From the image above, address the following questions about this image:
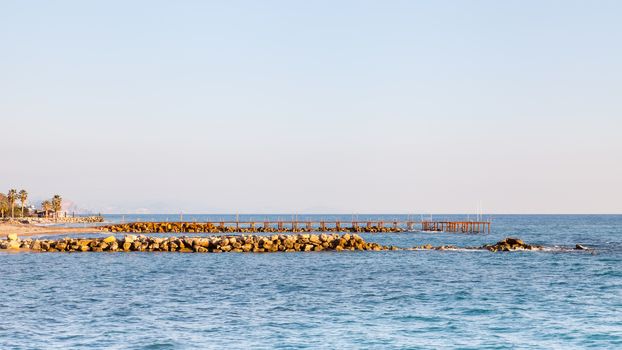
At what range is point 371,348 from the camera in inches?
870

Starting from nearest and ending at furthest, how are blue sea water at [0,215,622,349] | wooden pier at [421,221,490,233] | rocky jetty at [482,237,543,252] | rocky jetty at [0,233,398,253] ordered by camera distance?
1. blue sea water at [0,215,622,349]
2. rocky jetty at [0,233,398,253]
3. rocky jetty at [482,237,543,252]
4. wooden pier at [421,221,490,233]

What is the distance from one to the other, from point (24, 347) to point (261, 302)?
12.4m

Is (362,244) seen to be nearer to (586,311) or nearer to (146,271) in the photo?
(146,271)

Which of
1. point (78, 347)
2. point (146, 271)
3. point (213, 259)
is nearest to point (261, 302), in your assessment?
point (78, 347)

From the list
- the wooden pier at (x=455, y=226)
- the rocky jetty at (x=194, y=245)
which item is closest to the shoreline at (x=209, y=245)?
the rocky jetty at (x=194, y=245)

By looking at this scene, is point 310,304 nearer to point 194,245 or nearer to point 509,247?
point 194,245

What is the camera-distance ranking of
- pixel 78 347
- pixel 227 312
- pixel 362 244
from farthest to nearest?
1. pixel 362 244
2. pixel 227 312
3. pixel 78 347

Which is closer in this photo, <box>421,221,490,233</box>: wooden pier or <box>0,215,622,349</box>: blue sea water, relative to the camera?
<box>0,215,622,349</box>: blue sea water

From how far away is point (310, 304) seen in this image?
32.0 metres

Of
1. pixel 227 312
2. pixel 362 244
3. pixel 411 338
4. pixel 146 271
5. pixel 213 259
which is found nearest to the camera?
pixel 411 338

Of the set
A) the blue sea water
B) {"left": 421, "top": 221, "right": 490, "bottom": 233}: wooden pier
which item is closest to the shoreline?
the blue sea water

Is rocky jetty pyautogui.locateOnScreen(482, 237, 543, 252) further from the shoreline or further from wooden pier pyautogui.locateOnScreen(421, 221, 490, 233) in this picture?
wooden pier pyautogui.locateOnScreen(421, 221, 490, 233)

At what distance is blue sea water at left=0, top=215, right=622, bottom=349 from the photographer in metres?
23.6

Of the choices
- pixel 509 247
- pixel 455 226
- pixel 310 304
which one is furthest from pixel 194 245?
pixel 455 226
